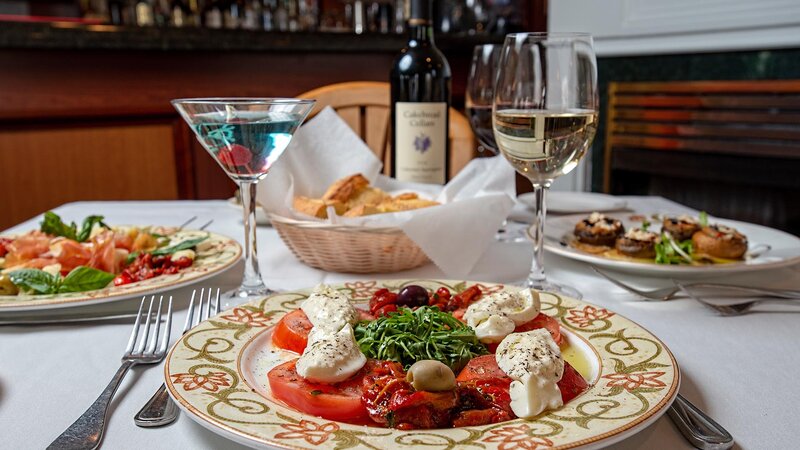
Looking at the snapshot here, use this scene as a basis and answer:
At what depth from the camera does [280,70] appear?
319 cm

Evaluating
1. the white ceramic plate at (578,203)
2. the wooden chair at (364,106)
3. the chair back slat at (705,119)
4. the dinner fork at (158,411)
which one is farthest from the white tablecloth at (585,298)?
the chair back slat at (705,119)

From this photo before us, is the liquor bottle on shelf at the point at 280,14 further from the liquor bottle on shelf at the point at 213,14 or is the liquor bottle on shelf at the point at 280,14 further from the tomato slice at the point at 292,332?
the tomato slice at the point at 292,332

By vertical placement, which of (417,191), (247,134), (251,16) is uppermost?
(251,16)

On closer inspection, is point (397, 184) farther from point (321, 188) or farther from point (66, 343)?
point (66, 343)

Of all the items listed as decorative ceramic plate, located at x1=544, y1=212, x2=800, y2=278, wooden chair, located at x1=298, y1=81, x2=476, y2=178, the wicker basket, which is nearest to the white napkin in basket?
the wicker basket

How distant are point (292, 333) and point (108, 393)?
0.60 ft

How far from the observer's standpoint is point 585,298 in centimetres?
99

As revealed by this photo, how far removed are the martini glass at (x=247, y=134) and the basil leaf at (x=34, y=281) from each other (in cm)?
23

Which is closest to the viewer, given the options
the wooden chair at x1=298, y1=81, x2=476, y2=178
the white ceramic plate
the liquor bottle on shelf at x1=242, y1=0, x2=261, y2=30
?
the white ceramic plate

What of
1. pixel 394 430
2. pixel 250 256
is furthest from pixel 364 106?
pixel 394 430

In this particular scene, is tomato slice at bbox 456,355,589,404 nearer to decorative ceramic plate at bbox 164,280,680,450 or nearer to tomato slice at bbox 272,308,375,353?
decorative ceramic plate at bbox 164,280,680,450

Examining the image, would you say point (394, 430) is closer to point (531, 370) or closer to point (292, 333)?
point (531, 370)

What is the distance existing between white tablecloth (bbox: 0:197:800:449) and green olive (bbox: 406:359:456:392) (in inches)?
5.9

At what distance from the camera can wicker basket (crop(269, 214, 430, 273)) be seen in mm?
1014
